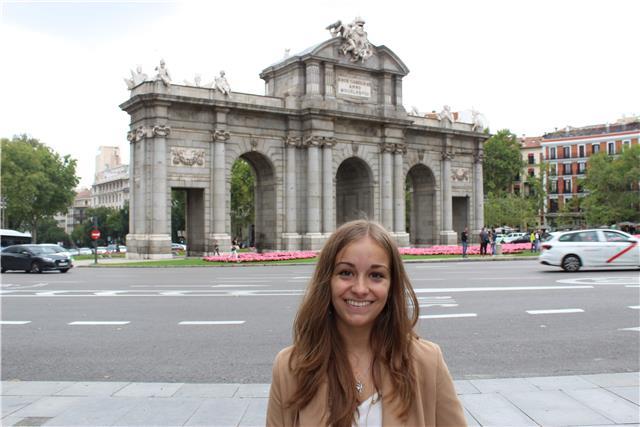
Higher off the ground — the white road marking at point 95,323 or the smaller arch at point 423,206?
the smaller arch at point 423,206

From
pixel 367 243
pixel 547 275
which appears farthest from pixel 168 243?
pixel 367 243

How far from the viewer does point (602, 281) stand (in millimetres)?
17875

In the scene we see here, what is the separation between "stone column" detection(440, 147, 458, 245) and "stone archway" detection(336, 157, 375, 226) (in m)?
7.66

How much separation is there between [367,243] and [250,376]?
5.17 meters

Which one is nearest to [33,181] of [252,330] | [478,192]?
[478,192]

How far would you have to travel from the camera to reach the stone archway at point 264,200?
41.1 meters

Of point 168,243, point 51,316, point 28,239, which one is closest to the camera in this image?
point 51,316

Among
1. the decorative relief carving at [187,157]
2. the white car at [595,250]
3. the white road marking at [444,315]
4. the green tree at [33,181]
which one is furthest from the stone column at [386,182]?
the green tree at [33,181]

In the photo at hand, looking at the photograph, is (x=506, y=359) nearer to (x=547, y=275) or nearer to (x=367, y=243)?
(x=367, y=243)

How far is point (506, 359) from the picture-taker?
804 centimetres

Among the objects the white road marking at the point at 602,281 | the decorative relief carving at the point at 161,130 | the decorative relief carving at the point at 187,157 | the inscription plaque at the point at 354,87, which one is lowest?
the white road marking at the point at 602,281

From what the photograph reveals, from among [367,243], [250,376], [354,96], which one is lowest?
[250,376]

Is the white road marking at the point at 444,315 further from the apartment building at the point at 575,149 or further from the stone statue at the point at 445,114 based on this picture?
the apartment building at the point at 575,149

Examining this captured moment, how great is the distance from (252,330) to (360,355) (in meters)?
7.96
